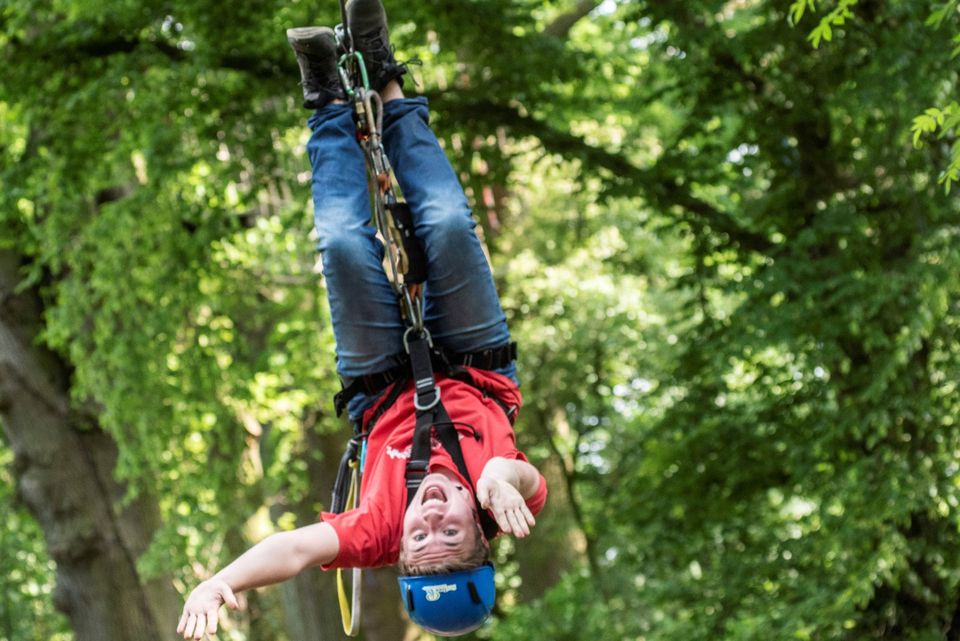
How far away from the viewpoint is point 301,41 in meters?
5.05

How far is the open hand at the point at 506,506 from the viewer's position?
3502 millimetres

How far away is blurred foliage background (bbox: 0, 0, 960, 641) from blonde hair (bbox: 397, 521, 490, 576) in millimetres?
2040

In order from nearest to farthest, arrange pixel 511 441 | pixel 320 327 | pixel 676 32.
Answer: pixel 511 441, pixel 676 32, pixel 320 327

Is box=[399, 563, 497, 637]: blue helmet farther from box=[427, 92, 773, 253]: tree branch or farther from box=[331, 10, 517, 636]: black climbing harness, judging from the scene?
box=[427, 92, 773, 253]: tree branch

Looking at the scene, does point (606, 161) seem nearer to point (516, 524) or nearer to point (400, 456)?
point (400, 456)

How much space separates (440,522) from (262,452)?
8947mm

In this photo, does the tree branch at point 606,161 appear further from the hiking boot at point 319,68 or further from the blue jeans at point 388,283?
the blue jeans at point 388,283

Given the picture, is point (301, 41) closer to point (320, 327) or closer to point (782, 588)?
point (782, 588)

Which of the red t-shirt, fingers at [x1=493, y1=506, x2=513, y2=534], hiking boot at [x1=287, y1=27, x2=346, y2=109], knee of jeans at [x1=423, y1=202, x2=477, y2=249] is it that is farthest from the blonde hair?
hiking boot at [x1=287, y1=27, x2=346, y2=109]

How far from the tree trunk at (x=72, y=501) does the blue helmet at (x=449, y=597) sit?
691 cm

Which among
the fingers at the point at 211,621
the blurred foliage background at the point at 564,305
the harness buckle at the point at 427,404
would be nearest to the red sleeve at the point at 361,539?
the harness buckle at the point at 427,404

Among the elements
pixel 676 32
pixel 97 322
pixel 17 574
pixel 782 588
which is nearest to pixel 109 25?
pixel 97 322

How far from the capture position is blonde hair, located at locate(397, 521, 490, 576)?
4.09 meters

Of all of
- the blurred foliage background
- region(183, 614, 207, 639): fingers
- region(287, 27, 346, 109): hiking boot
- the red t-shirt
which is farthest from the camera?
the blurred foliage background
